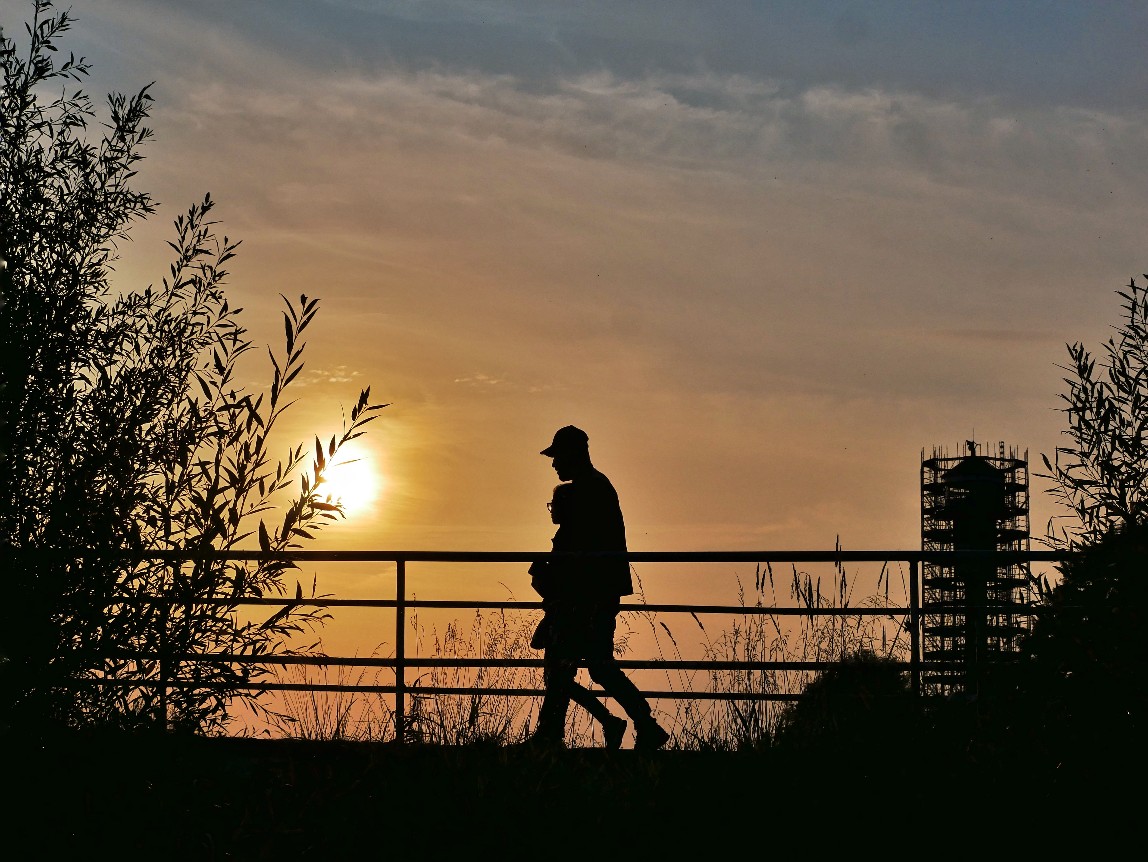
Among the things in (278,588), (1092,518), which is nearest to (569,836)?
(278,588)

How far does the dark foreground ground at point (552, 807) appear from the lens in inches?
181

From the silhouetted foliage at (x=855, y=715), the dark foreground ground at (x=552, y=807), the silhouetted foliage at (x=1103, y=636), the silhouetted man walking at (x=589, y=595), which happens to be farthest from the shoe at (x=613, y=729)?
the silhouetted foliage at (x=1103, y=636)

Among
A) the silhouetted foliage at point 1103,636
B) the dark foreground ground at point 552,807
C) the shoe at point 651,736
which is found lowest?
the dark foreground ground at point 552,807

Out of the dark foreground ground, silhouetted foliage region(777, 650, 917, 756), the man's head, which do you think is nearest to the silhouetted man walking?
the man's head

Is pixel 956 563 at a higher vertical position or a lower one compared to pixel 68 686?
higher

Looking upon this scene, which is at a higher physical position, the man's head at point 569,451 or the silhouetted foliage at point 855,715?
the man's head at point 569,451

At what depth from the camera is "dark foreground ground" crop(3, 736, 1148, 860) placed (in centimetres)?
460

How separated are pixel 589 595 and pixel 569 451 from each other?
3.20 feet

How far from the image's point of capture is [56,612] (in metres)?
4.83

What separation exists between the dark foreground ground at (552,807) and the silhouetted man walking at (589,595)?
215 cm

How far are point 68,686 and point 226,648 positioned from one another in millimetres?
592

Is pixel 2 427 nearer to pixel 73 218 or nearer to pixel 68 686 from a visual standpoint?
pixel 68 686

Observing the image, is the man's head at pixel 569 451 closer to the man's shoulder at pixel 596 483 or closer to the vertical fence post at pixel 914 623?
the man's shoulder at pixel 596 483

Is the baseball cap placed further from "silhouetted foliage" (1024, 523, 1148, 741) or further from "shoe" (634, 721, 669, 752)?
"silhouetted foliage" (1024, 523, 1148, 741)
